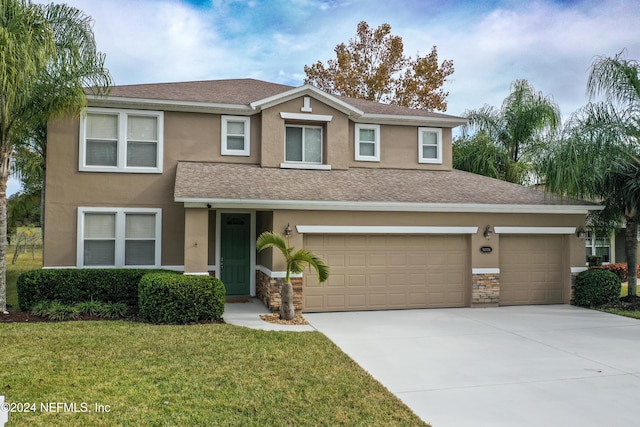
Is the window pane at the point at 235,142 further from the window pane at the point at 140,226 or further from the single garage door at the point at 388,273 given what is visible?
the single garage door at the point at 388,273

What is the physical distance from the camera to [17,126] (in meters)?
10.9

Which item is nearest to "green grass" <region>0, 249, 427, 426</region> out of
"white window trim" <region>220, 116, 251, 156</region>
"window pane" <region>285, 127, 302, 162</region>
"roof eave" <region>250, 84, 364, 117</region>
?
"white window trim" <region>220, 116, 251, 156</region>

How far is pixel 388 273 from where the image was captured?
1215cm

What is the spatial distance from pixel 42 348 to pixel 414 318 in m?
7.68

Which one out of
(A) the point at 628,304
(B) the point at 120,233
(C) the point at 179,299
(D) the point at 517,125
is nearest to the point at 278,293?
(C) the point at 179,299

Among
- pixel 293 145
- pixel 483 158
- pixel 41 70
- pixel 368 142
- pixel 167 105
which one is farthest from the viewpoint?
pixel 483 158

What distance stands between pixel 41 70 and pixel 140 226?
4.53 metres

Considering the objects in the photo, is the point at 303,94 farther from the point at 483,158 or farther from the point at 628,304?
the point at 628,304

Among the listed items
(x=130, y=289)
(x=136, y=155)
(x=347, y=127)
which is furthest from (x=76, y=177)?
(x=347, y=127)

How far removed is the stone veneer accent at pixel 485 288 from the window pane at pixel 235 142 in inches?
304

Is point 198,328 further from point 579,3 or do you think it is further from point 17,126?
point 579,3

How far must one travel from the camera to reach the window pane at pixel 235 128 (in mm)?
13859

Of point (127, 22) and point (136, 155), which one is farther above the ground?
point (127, 22)

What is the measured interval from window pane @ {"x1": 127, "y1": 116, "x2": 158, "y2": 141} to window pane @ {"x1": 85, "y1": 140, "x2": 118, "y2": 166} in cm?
55
